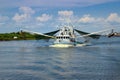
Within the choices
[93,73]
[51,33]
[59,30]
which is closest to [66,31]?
[59,30]

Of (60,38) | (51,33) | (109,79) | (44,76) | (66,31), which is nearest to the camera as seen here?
(109,79)

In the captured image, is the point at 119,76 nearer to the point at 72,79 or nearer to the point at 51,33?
the point at 72,79

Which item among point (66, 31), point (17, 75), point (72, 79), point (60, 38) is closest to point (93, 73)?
point (72, 79)

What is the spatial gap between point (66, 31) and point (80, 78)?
74.5 metres

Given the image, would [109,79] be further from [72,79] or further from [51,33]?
[51,33]

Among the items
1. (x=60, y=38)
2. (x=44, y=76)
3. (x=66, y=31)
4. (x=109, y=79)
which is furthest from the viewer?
(x=66, y=31)

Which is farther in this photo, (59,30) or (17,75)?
(59,30)

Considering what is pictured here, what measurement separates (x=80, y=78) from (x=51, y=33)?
8741 cm

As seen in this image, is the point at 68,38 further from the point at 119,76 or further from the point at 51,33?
the point at 119,76

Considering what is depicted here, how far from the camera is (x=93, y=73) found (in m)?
36.4

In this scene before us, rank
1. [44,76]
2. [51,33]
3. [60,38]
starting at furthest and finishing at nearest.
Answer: [51,33] < [60,38] < [44,76]

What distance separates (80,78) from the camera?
33.0m

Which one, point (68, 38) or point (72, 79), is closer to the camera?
point (72, 79)

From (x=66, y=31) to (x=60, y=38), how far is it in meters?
7.24
